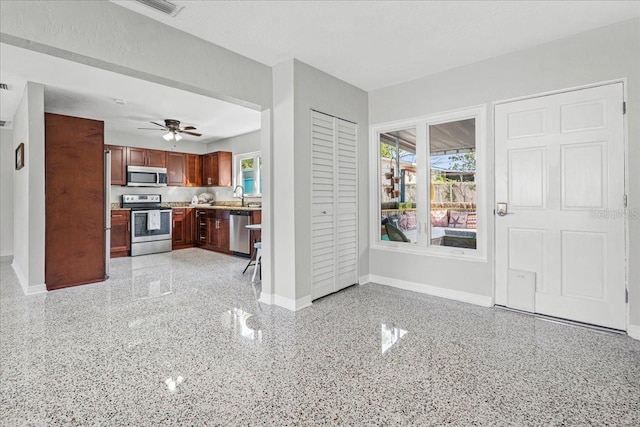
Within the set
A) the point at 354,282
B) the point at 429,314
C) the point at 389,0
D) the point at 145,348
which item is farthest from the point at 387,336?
the point at 389,0

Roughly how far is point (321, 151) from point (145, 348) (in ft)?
8.00

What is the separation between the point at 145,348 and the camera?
2.41 m

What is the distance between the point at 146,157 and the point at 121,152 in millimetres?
468

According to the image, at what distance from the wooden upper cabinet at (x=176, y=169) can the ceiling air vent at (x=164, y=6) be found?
5.44 meters

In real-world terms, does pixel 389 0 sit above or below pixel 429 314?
above

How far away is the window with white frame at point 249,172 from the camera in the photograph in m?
6.96

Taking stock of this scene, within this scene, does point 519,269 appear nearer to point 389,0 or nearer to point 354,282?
point 354,282

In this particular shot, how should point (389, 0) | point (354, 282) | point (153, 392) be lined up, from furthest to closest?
point (354, 282), point (389, 0), point (153, 392)

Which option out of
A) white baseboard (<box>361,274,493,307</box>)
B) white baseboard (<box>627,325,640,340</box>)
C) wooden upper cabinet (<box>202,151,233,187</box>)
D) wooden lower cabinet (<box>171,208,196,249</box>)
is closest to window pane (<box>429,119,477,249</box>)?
white baseboard (<box>361,274,493,307</box>)

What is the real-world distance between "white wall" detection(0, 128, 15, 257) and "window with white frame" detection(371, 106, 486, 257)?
647cm

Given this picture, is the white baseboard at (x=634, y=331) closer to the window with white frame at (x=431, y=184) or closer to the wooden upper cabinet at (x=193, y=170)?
the window with white frame at (x=431, y=184)

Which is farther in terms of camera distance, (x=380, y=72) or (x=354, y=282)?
(x=354, y=282)

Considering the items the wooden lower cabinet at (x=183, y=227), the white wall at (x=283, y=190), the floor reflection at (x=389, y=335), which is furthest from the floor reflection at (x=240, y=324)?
the wooden lower cabinet at (x=183, y=227)

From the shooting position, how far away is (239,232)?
20.2ft
